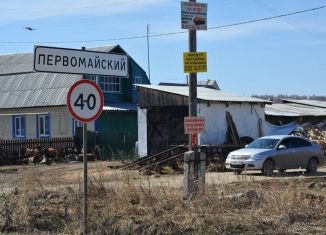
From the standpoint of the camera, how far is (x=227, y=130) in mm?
30109

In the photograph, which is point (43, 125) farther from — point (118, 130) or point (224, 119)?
point (224, 119)

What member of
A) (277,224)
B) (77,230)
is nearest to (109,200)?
(77,230)

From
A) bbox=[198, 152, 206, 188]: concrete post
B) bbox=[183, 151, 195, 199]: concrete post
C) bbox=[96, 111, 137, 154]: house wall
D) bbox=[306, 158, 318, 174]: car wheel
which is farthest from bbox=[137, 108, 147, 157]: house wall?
bbox=[183, 151, 195, 199]: concrete post

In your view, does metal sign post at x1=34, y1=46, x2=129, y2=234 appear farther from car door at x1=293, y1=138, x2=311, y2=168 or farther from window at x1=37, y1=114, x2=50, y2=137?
window at x1=37, y1=114, x2=50, y2=137

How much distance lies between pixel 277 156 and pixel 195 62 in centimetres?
1059

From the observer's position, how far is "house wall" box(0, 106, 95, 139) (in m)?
41.4

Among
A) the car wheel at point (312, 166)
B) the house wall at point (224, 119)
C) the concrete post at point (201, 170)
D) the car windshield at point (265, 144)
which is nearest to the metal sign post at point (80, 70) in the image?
the concrete post at point (201, 170)

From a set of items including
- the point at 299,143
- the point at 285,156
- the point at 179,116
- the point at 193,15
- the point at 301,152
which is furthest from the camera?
the point at 179,116

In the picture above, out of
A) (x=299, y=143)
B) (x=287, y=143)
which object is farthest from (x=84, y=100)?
(x=299, y=143)

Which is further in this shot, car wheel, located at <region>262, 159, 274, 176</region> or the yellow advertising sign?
car wheel, located at <region>262, 159, 274, 176</region>

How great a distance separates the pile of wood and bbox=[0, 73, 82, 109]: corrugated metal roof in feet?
51.8

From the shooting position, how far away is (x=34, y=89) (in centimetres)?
4406

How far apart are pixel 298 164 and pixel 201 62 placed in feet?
38.0

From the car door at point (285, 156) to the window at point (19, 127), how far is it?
25.3 meters
